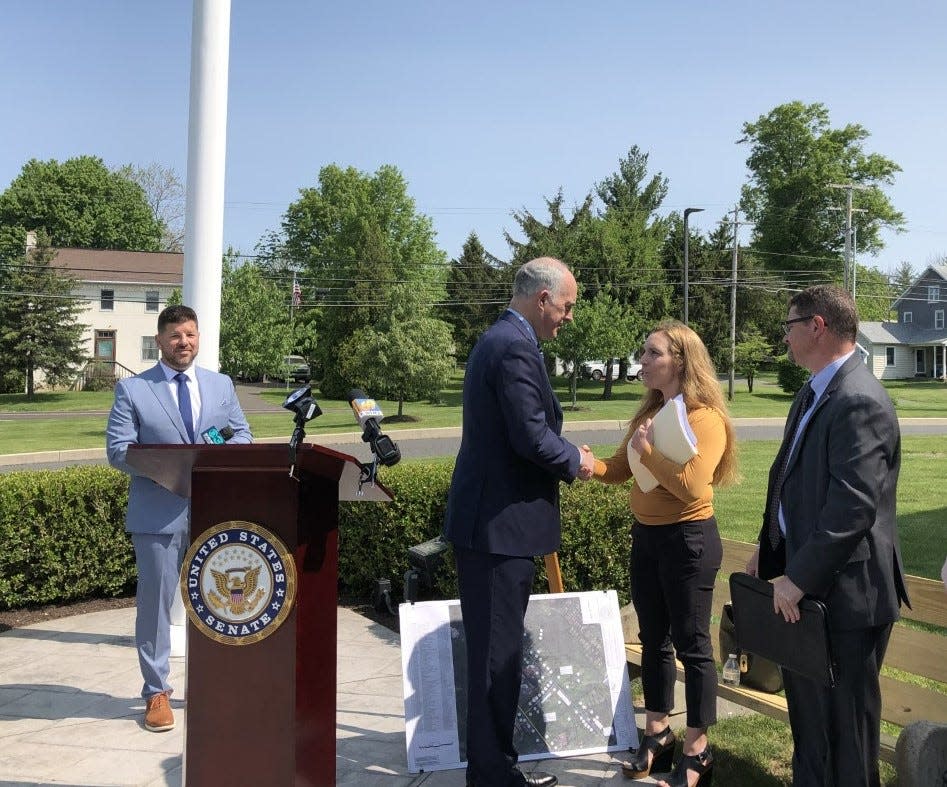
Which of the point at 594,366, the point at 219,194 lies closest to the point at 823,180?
A: the point at 594,366

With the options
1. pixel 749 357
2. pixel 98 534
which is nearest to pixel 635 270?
pixel 749 357

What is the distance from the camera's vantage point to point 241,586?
327cm

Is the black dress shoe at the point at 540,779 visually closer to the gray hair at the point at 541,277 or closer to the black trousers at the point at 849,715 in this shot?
the black trousers at the point at 849,715

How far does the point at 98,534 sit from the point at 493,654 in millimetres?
4584

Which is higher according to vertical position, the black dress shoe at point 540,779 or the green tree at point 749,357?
the green tree at point 749,357

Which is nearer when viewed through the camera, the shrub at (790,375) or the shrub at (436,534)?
the shrub at (436,534)

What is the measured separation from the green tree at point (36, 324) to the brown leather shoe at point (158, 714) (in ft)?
152

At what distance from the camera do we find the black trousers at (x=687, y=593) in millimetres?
3836

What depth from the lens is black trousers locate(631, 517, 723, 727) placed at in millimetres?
3836

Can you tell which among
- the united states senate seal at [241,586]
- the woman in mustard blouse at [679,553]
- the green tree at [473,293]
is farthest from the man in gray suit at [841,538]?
the green tree at [473,293]

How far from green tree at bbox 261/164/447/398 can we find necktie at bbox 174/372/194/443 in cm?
4508

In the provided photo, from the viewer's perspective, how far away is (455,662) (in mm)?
4465

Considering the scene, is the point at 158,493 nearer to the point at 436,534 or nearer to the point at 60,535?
the point at 436,534

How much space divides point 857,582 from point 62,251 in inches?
2690
